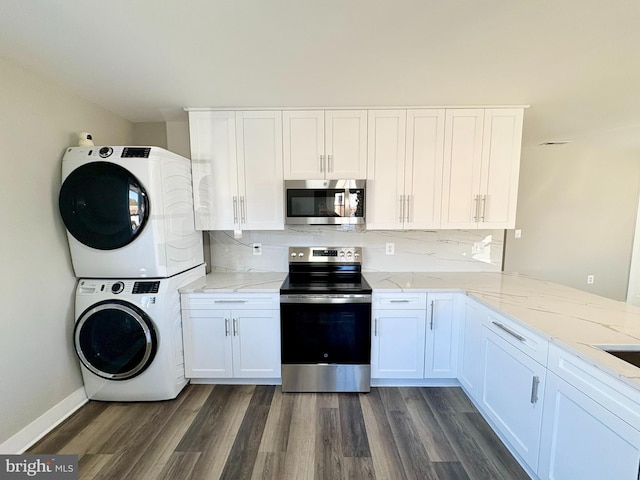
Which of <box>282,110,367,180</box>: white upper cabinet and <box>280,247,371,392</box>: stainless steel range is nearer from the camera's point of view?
<box>280,247,371,392</box>: stainless steel range

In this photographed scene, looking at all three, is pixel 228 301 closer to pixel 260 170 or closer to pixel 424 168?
pixel 260 170

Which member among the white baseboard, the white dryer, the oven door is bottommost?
the white baseboard

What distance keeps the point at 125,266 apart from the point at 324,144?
6.18 ft

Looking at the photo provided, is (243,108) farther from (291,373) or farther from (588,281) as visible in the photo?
(588,281)

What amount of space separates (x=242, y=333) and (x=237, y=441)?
744 millimetres

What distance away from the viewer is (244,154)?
242 centimetres

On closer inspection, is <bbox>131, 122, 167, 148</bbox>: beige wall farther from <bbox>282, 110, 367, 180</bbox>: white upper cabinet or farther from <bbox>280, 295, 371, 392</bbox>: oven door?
<bbox>280, 295, 371, 392</bbox>: oven door

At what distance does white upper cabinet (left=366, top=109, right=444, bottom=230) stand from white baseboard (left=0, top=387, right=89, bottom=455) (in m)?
2.74

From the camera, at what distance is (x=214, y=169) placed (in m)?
2.43

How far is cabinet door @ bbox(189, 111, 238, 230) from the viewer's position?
2.38 metres

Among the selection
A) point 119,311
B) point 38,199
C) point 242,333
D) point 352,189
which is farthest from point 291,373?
point 38,199

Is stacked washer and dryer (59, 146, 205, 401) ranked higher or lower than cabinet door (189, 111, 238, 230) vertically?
lower

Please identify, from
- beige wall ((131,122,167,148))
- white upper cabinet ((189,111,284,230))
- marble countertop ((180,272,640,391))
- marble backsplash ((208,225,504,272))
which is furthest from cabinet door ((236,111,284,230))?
beige wall ((131,122,167,148))

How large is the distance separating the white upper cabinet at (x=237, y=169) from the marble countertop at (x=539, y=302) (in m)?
0.59
